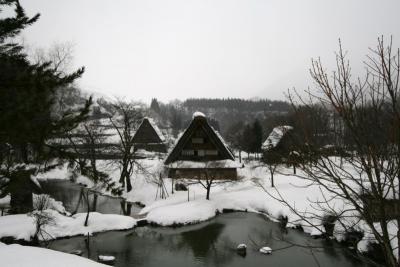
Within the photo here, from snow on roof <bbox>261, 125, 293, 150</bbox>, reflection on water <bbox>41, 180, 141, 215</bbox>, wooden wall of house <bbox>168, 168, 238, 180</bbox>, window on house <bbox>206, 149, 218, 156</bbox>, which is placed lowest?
reflection on water <bbox>41, 180, 141, 215</bbox>

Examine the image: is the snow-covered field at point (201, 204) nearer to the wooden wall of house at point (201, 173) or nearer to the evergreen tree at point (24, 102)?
the wooden wall of house at point (201, 173)

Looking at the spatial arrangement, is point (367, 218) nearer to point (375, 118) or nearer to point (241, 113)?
point (375, 118)

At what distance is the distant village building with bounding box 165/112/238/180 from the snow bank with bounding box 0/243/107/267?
65.2 feet

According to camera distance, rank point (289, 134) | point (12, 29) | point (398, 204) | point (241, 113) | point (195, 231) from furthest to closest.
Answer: point (241, 113)
point (195, 231)
point (12, 29)
point (289, 134)
point (398, 204)

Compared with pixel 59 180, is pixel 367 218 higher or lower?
higher

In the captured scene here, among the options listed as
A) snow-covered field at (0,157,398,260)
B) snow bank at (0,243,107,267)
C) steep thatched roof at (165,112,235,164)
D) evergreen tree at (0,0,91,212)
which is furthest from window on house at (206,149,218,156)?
evergreen tree at (0,0,91,212)

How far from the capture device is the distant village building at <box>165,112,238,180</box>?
29078 millimetres

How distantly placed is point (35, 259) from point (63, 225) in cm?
1119

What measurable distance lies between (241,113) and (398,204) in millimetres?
136010

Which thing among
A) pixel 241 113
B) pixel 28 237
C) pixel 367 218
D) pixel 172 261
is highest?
→ pixel 241 113

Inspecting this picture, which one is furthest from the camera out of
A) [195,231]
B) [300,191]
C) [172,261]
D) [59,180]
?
[59,180]

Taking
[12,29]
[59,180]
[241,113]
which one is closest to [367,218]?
[12,29]

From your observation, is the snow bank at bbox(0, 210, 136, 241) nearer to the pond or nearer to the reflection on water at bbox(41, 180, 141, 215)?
the pond

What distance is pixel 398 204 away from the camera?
11.0 ft
